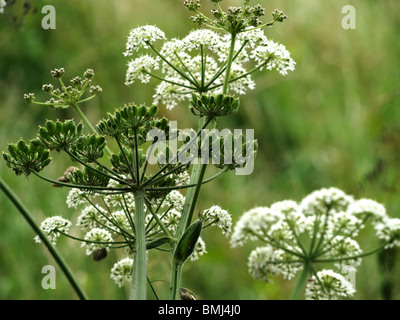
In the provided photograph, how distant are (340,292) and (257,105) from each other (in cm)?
366

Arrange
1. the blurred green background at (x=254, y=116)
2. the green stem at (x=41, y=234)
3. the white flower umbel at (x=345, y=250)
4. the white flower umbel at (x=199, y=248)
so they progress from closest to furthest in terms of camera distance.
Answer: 1. the green stem at (x=41, y=234)
2. the white flower umbel at (x=199, y=248)
3. the white flower umbel at (x=345, y=250)
4. the blurred green background at (x=254, y=116)

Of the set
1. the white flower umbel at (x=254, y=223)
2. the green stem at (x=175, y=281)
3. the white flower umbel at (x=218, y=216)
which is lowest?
the green stem at (x=175, y=281)

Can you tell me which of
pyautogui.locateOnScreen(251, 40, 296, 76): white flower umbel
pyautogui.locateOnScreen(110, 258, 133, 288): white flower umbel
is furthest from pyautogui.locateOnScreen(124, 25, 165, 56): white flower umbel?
pyautogui.locateOnScreen(110, 258, 133, 288): white flower umbel

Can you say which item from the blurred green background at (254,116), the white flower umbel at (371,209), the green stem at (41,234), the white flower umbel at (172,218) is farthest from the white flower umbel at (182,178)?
the blurred green background at (254,116)

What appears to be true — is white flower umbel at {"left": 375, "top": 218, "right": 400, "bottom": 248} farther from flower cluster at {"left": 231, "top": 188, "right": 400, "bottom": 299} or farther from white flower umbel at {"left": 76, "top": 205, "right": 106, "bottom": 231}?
white flower umbel at {"left": 76, "top": 205, "right": 106, "bottom": 231}

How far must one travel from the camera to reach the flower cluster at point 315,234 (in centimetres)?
180

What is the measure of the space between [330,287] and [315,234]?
187 millimetres

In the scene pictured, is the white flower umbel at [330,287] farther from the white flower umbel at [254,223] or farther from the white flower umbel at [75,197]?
the white flower umbel at [75,197]

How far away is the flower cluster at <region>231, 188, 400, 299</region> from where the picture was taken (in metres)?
1.80

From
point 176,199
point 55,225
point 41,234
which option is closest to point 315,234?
point 176,199

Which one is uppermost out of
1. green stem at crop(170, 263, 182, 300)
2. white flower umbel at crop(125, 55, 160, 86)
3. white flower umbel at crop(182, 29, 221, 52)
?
white flower umbel at crop(182, 29, 221, 52)

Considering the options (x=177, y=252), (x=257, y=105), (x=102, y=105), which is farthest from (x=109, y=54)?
(x=177, y=252)

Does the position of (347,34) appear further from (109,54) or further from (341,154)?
(109,54)
